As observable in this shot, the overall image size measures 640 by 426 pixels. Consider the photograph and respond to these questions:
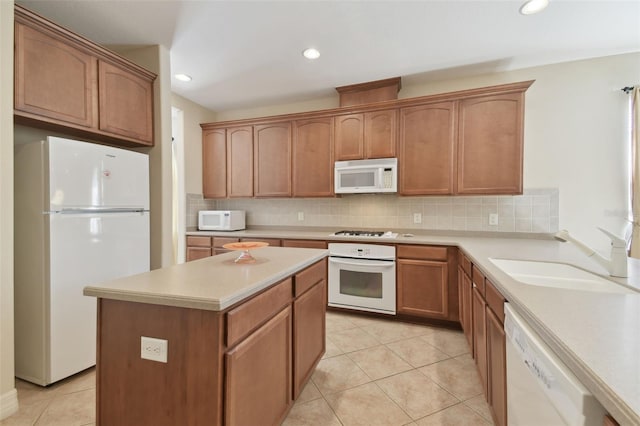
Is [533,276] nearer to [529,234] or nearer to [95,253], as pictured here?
[529,234]

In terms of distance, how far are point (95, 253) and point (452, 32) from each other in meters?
3.28

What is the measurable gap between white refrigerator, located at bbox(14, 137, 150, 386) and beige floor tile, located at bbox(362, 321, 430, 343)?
7.54 feet

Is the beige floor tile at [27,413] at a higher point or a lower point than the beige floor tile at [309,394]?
higher

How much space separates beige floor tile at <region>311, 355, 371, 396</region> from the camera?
188cm

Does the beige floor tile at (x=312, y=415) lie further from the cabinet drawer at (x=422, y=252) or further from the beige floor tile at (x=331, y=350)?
the cabinet drawer at (x=422, y=252)

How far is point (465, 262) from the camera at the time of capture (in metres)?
2.31

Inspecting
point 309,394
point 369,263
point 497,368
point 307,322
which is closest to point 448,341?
point 369,263

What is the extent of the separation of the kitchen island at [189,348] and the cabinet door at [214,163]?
2.67 meters

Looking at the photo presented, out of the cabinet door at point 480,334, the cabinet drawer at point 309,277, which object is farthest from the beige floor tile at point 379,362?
the cabinet drawer at point 309,277

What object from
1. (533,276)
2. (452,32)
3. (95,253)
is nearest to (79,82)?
(95,253)

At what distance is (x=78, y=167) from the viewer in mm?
1947

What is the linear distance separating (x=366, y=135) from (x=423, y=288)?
1763mm

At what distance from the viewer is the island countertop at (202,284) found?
1.01 m

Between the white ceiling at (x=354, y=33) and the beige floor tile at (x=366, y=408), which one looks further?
the white ceiling at (x=354, y=33)
